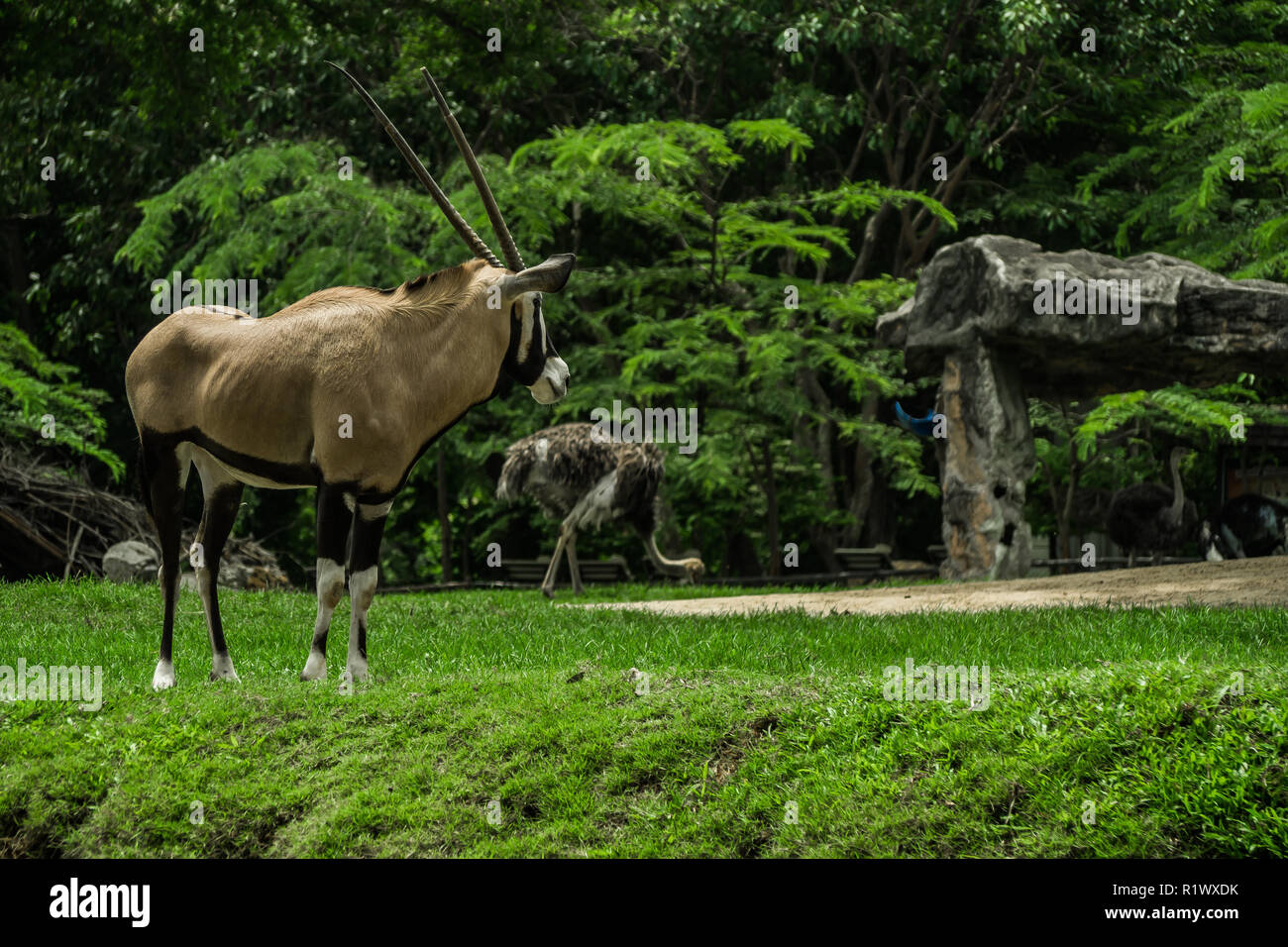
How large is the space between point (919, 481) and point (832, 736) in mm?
12171

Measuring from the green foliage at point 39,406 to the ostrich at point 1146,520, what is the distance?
38.5ft

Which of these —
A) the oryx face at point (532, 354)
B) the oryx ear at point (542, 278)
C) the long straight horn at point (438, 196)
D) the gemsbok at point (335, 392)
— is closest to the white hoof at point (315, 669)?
the gemsbok at point (335, 392)

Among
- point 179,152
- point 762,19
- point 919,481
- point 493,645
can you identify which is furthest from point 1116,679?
point 179,152

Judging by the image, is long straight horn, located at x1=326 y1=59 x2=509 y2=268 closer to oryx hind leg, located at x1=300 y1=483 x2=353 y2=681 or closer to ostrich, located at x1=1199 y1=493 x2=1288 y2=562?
oryx hind leg, located at x1=300 y1=483 x2=353 y2=681

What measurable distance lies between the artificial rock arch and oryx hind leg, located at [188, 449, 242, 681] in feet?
28.4

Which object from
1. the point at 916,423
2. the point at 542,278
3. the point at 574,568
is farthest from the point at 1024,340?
the point at 542,278

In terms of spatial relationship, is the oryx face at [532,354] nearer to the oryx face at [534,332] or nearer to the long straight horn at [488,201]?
the oryx face at [534,332]

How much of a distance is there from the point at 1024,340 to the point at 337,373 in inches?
349

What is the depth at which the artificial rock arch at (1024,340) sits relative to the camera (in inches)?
535

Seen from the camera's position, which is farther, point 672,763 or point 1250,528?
point 1250,528

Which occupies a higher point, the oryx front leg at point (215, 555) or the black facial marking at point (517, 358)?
the black facial marking at point (517, 358)

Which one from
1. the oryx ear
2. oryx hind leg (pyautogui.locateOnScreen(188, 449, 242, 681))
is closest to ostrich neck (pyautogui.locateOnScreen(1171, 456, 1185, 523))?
the oryx ear

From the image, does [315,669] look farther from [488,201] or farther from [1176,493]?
[1176,493]

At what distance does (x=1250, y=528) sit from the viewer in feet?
54.8
